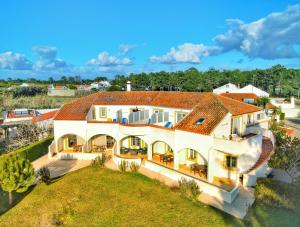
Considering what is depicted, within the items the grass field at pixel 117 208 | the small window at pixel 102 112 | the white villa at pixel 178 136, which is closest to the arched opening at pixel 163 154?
the white villa at pixel 178 136

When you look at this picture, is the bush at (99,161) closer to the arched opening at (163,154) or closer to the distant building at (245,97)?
the arched opening at (163,154)

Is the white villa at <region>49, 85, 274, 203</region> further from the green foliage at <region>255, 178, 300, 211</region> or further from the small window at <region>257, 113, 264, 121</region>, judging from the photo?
the green foliage at <region>255, 178, 300, 211</region>

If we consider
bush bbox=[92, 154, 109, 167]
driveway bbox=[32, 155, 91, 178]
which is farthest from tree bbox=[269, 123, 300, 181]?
driveway bbox=[32, 155, 91, 178]

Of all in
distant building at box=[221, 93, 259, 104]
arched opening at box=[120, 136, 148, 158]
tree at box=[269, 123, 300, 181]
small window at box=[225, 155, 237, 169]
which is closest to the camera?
small window at box=[225, 155, 237, 169]

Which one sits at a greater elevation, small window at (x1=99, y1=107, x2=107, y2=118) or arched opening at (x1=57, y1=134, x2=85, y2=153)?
small window at (x1=99, y1=107, x2=107, y2=118)

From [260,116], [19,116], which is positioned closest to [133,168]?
[260,116]

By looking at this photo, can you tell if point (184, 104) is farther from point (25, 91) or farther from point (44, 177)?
point (25, 91)
